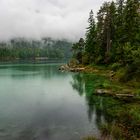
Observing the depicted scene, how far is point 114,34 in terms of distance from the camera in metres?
69.2

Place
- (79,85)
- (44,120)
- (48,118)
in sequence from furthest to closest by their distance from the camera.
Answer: (79,85) < (48,118) < (44,120)

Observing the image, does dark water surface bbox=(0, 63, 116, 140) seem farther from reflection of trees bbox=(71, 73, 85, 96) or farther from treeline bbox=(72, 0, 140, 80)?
treeline bbox=(72, 0, 140, 80)

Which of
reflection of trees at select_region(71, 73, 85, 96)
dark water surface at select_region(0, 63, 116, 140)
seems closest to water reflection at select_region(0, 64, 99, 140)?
dark water surface at select_region(0, 63, 116, 140)

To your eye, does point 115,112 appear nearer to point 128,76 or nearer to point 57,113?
point 57,113

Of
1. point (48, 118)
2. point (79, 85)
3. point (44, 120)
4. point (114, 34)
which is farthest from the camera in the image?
point (114, 34)

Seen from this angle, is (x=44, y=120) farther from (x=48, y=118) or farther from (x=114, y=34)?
(x=114, y=34)

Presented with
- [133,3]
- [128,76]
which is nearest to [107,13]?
[133,3]

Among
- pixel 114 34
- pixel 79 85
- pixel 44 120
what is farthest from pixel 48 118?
pixel 114 34

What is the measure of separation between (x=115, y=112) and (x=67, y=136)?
7.58 meters

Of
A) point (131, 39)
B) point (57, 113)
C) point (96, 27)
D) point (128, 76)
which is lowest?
point (57, 113)

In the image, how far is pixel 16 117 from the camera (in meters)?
23.4

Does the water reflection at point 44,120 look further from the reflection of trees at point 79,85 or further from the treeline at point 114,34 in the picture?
the treeline at point 114,34

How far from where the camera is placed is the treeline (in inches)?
2048

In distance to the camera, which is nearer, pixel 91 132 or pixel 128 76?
pixel 91 132
